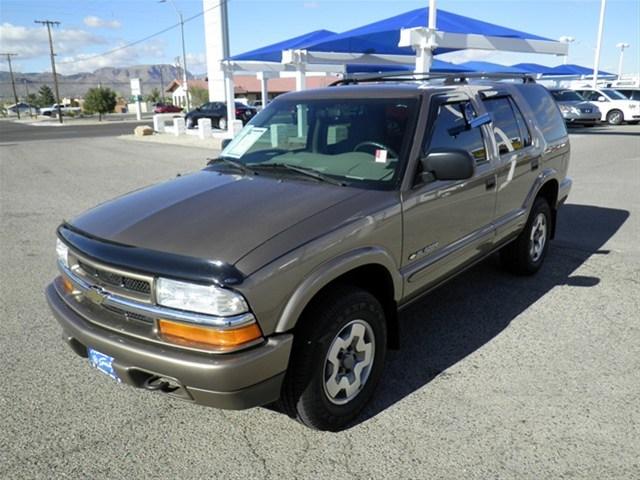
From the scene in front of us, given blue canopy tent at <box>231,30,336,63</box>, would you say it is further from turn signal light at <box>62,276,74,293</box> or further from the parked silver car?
turn signal light at <box>62,276,74,293</box>

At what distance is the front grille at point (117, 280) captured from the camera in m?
2.50

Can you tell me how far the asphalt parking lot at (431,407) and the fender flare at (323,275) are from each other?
2.62 feet

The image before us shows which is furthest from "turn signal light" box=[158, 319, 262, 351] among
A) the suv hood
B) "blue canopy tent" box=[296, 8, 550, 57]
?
"blue canopy tent" box=[296, 8, 550, 57]

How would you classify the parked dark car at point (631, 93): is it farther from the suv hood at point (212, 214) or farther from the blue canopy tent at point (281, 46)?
the suv hood at point (212, 214)

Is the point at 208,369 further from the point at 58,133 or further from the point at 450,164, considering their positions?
the point at 58,133

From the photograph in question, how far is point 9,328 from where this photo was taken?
13.9 feet

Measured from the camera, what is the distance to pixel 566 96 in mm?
26000

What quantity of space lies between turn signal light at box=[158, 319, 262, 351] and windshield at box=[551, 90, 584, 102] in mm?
26820

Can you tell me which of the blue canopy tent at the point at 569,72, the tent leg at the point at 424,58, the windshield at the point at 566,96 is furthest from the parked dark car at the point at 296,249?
the blue canopy tent at the point at 569,72

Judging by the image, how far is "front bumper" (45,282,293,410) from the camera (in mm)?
2350

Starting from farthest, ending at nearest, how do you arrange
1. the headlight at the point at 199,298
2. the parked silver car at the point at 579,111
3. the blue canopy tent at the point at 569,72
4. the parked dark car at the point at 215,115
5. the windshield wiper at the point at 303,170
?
the blue canopy tent at the point at 569,72 < the parked dark car at the point at 215,115 < the parked silver car at the point at 579,111 < the windshield wiper at the point at 303,170 < the headlight at the point at 199,298

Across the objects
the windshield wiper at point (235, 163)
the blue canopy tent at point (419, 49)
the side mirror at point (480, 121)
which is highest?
the blue canopy tent at point (419, 49)

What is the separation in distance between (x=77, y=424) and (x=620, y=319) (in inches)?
159

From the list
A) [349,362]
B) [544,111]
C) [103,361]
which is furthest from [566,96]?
[103,361]
